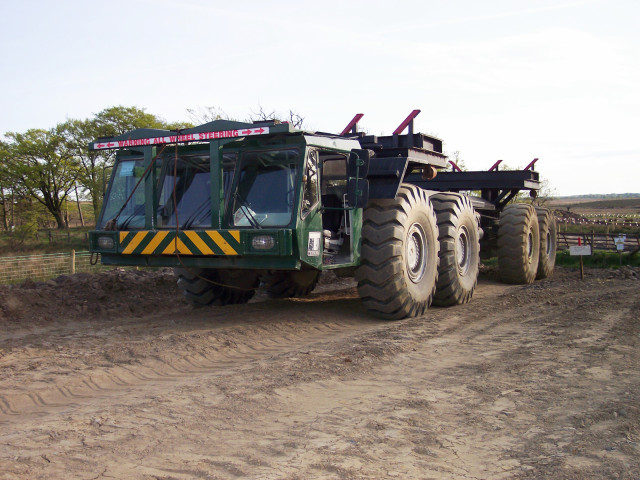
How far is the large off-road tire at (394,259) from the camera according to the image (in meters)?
8.07

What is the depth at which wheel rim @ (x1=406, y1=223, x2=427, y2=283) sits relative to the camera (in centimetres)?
864

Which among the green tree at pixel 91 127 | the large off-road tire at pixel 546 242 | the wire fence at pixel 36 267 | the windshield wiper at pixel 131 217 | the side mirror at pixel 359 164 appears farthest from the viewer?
the green tree at pixel 91 127

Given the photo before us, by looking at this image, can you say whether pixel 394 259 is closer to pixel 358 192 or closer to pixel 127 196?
pixel 358 192

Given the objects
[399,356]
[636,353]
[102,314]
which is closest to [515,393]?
[399,356]

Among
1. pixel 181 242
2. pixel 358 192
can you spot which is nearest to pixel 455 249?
pixel 358 192

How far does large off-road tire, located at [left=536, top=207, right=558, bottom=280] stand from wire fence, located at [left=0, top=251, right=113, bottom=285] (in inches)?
424

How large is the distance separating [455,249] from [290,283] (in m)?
2.81

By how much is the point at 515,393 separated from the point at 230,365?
2.76m

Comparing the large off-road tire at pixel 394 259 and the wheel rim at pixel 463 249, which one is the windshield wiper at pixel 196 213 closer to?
the large off-road tire at pixel 394 259

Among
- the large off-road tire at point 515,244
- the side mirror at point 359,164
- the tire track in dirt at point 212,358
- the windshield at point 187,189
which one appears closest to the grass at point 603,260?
the large off-road tire at point 515,244

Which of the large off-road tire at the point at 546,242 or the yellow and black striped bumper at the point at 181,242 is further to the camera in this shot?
the large off-road tire at the point at 546,242

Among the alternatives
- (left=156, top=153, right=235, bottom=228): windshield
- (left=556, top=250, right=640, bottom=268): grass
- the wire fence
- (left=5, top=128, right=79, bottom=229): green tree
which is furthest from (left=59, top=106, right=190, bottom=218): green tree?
(left=156, top=153, right=235, bottom=228): windshield

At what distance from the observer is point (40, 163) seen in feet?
129

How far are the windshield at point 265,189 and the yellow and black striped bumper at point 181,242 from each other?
0.91 feet
